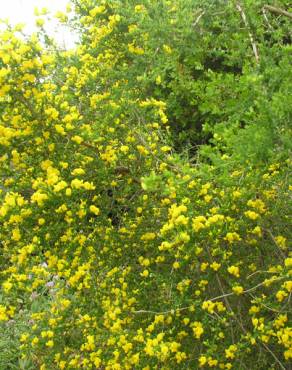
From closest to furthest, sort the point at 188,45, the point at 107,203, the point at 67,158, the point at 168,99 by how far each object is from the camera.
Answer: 1. the point at 67,158
2. the point at 107,203
3. the point at 188,45
4. the point at 168,99

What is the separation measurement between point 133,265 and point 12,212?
0.93m

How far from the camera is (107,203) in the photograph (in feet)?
9.73

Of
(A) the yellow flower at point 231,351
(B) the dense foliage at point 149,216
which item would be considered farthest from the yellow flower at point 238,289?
(A) the yellow flower at point 231,351

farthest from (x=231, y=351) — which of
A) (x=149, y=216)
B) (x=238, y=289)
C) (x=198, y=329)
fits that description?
(x=149, y=216)

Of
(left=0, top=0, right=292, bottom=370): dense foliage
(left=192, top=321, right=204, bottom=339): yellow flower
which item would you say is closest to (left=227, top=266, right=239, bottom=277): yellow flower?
(left=0, top=0, right=292, bottom=370): dense foliage

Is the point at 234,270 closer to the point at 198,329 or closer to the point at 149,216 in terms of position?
the point at 198,329

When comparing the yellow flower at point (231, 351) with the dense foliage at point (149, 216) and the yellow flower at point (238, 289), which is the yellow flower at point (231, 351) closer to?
the dense foliage at point (149, 216)

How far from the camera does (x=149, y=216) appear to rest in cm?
303

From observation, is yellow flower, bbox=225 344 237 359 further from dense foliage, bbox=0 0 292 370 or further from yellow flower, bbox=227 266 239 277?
yellow flower, bbox=227 266 239 277

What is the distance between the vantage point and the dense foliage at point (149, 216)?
2479 millimetres

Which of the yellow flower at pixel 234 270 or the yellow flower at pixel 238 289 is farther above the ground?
the yellow flower at pixel 234 270

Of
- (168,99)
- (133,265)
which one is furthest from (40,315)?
(168,99)

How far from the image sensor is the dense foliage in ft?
8.13

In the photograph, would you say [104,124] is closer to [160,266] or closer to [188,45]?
[160,266]
